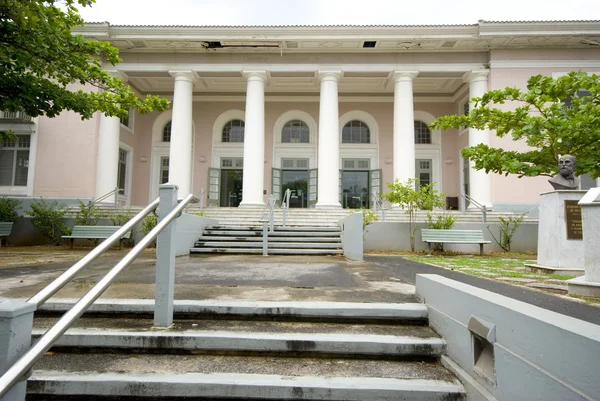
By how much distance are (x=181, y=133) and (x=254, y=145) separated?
3.56 m

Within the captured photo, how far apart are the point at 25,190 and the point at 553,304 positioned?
21145 millimetres

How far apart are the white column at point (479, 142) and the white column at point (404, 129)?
2688 mm

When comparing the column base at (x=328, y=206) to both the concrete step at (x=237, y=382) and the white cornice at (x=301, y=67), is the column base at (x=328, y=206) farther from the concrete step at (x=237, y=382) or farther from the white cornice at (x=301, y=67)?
the concrete step at (x=237, y=382)

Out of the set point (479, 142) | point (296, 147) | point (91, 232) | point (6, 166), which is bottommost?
point (91, 232)

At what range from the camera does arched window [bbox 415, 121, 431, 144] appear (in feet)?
69.6

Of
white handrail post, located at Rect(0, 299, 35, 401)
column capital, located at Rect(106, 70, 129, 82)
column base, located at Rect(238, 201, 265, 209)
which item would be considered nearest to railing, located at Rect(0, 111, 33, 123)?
column capital, located at Rect(106, 70, 129, 82)

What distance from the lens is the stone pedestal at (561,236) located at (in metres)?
6.21

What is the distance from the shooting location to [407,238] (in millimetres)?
12703

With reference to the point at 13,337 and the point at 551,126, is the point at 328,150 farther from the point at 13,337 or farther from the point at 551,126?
the point at 13,337

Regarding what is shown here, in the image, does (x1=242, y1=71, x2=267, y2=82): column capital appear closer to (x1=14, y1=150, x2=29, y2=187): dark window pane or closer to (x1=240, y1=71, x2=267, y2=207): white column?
(x1=240, y1=71, x2=267, y2=207): white column

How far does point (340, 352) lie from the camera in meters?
2.75

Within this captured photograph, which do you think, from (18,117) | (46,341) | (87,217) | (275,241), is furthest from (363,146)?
(46,341)

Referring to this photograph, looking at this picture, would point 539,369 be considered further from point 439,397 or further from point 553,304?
point 553,304

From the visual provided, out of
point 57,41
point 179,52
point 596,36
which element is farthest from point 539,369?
point 596,36
